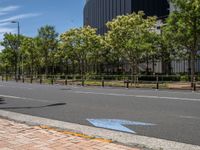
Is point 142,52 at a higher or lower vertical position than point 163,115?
higher

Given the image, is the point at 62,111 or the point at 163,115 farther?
the point at 62,111

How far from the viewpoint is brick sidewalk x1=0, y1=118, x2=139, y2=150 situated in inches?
284

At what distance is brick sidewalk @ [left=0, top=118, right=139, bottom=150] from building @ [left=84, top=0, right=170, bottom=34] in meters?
61.6

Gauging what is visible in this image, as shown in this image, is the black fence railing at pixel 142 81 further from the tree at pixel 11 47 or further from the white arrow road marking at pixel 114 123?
the tree at pixel 11 47

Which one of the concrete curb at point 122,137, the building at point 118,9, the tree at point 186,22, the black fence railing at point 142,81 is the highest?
the building at point 118,9

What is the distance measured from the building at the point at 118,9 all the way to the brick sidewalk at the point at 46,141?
61.6 meters

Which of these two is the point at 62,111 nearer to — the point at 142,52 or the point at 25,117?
the point at 25,117

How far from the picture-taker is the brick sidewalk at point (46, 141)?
284 inches

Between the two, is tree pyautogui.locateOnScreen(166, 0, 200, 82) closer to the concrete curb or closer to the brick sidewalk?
the concrete curb

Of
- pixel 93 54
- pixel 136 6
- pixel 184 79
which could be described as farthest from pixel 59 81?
pixel 136 6

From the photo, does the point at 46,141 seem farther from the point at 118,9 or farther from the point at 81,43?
the point at 118,9

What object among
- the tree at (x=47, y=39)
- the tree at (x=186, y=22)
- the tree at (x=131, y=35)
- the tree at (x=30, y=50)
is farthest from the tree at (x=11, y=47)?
the tree at (x=186, y=22)

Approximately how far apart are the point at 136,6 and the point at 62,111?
61557 mm

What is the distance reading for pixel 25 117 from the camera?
39.3 ft
